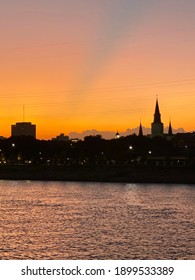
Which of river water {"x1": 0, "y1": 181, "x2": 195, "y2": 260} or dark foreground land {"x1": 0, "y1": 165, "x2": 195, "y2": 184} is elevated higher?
dark foreground land {"x1": 0, "y1": 165, "x2": 195, "y2": 184}

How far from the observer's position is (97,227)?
182 feet

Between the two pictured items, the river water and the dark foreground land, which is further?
the dark foreground land

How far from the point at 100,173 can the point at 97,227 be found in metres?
82.9

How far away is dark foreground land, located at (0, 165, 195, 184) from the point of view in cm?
12689

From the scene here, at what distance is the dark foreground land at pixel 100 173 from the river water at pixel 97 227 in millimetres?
36601

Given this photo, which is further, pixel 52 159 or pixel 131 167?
pixel 52 159

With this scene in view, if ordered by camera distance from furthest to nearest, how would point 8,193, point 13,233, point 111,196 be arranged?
point 8,193 → point 111,196 → point 13,233

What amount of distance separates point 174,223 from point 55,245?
15.2 m

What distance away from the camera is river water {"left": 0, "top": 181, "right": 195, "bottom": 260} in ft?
142

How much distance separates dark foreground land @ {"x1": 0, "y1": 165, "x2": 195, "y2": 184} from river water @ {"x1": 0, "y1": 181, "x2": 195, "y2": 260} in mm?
36601

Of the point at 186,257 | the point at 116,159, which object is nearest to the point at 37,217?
the point at 186,257

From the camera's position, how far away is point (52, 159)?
180375 millimetres

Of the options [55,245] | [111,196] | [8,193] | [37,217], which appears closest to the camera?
[55,245]
